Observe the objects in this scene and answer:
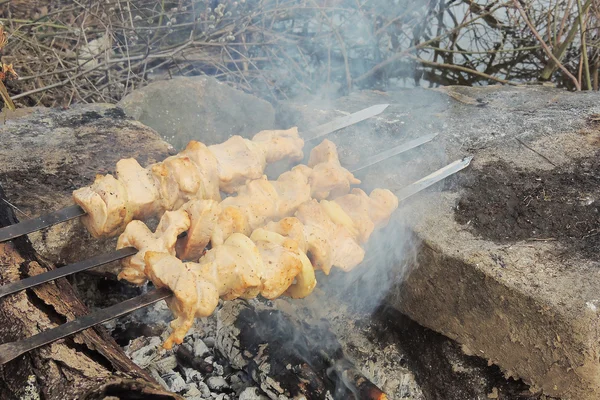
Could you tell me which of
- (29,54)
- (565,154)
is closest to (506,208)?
(565,154)

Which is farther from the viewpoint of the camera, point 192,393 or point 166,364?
point 166,364

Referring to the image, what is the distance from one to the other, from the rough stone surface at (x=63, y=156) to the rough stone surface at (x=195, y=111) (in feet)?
1.28

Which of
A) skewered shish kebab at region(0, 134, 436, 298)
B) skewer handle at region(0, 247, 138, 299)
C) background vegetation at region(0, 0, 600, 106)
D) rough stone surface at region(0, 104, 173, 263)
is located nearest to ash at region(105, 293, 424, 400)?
rough stone surface at region(0, 104, 173, 263)

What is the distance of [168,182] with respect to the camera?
240 centimetres

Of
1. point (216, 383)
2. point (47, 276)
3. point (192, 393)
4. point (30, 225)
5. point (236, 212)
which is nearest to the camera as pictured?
point (47, 276)

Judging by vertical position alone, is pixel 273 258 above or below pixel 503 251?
above

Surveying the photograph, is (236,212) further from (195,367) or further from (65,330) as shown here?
(195,367)

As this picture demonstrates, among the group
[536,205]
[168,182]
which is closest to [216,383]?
[168,182]

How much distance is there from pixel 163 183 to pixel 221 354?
1243mm

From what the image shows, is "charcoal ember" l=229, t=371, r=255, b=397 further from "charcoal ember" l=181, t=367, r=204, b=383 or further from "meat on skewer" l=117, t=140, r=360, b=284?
"meat on skewer" l=117, t=140, r=360, b=284

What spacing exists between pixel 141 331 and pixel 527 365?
2.26 meters

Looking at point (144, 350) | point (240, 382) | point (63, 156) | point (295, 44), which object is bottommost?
point (240, 382)

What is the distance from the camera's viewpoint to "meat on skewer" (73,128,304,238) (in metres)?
2.20

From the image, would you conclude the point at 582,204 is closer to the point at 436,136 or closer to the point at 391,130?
the point at 436,136
